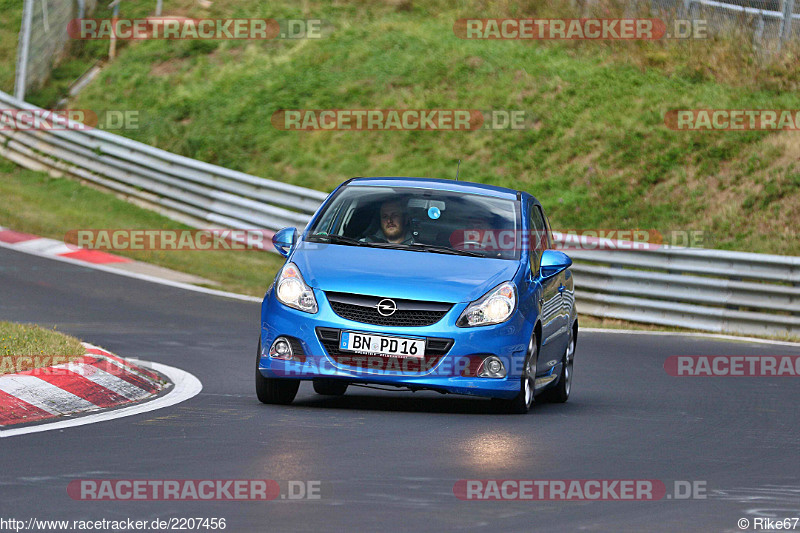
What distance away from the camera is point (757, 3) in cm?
2688

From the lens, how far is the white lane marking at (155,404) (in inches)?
319

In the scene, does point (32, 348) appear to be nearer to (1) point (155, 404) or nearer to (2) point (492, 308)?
(1) point (155, 404)

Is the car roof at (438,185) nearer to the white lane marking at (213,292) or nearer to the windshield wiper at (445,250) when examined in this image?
the windshield wiper at (445,250)

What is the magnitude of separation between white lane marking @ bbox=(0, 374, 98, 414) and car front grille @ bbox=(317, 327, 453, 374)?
155 cm

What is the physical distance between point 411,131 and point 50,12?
8.11 meters

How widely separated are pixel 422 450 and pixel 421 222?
9.21 ft

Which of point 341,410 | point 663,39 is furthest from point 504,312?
point 663,39

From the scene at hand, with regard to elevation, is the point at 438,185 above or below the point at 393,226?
above

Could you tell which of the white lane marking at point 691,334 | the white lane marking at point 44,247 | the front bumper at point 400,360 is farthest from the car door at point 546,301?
the white lane marking at point 44,247

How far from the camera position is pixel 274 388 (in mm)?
9789

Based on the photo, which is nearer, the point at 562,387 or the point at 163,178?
the point at 562,387

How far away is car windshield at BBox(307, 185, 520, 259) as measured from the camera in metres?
10.2

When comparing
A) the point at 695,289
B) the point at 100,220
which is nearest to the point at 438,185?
the point at 695,289

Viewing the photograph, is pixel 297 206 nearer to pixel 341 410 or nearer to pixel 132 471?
pixel 341 410
